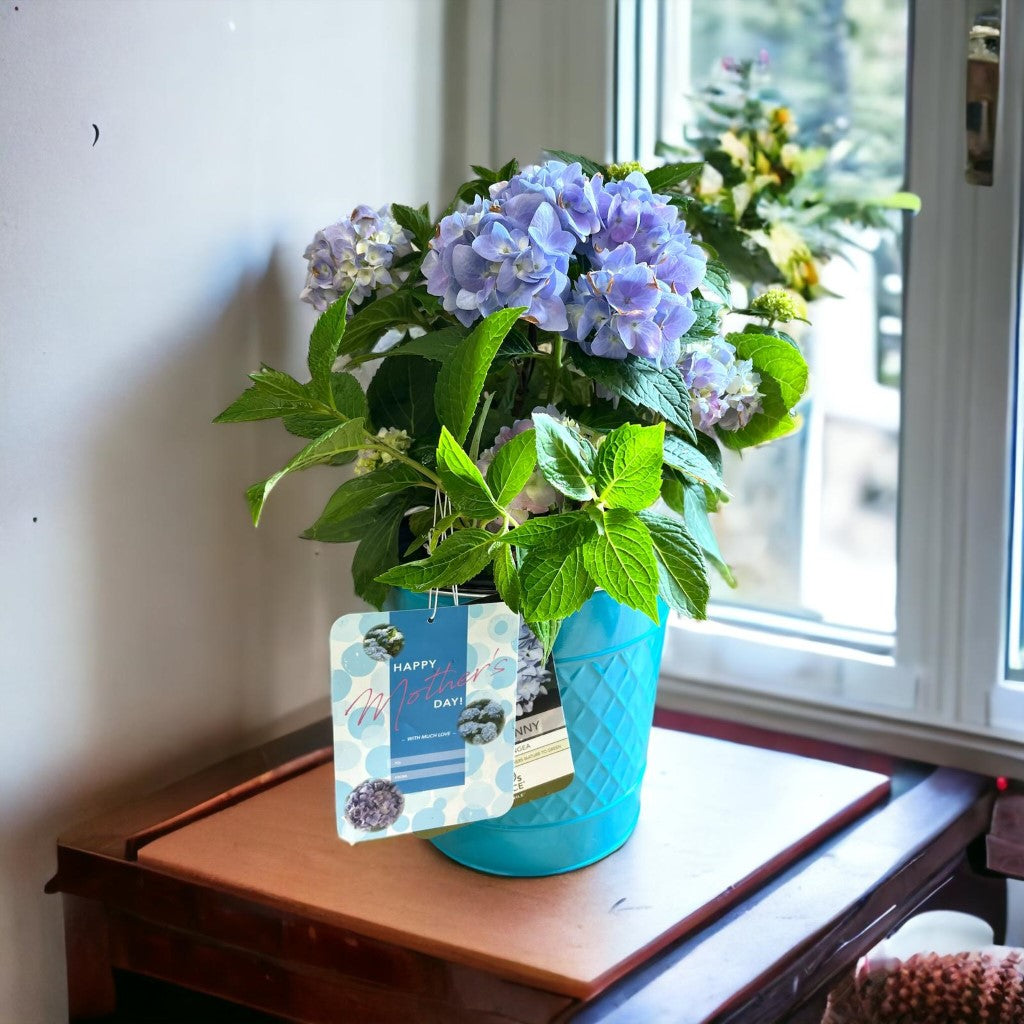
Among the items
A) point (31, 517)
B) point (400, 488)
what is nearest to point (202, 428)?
point (31, 517)

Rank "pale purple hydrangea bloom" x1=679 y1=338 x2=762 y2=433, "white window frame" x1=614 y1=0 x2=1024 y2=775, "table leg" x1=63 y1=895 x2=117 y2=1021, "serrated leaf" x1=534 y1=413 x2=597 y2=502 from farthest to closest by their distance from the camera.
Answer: "white window frame" x1=614 y1=0 x2=1024 y2=775 → "table leg" x1=63 y1=895 x2=117 y2=1021 → "pale purple hydrangea bloom" x1=679 y1=338 x2=762 y2=433 → "serrated leaf" x1=534 y1=413 x2=597 y2=502

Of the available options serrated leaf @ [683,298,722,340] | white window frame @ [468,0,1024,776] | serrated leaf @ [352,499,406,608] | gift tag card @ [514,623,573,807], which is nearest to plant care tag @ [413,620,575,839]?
gift tag card @ [514,623,573,807]

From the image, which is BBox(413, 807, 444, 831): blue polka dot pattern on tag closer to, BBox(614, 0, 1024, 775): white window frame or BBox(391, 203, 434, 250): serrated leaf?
BBox(391, 203, 434, 250): serrated leaf

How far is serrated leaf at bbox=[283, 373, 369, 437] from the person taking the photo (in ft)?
2.57

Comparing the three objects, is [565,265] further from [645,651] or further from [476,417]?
[645,651]

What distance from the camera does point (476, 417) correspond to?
81cm

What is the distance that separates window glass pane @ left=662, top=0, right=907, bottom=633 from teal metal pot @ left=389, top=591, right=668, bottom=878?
1.35ft

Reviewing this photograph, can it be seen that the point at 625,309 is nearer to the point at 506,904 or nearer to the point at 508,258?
the point at 508,258

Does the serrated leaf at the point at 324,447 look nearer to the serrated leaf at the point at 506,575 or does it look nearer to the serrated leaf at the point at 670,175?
the serrated leaf at the point at 506,575

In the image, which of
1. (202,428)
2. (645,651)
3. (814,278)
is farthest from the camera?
(814,278)

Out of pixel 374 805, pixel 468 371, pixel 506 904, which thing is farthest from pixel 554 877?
pixel 468 371

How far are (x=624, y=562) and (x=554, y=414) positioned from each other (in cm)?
13

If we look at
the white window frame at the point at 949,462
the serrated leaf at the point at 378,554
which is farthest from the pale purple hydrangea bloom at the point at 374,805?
the white window frame at the point at 949,462

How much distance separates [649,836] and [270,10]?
71cm
